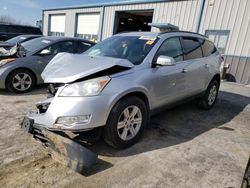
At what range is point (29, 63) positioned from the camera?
18.6 feet

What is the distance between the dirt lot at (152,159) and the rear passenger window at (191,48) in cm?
135

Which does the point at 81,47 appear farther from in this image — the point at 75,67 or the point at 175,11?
the point at 175,11

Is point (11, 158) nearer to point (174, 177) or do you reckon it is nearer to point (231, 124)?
point (174, 177)

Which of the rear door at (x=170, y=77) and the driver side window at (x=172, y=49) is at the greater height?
the driver side window at (x=172, y=49)

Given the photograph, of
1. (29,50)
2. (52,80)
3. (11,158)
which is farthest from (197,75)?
(29,50)

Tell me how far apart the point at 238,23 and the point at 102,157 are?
1063cm

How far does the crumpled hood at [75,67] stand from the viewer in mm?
2785

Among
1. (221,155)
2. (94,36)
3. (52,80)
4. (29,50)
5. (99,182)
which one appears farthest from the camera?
(94,36)

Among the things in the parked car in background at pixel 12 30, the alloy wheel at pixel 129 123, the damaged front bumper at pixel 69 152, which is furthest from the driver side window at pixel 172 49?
the parked car in background at pixel 12 30

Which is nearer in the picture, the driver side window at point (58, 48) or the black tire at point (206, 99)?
the black tire at point (206, 99)

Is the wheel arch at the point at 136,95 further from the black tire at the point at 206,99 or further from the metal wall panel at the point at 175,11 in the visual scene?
the metal wall panel at the point at 175,11

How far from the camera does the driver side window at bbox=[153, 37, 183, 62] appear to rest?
12.1ft

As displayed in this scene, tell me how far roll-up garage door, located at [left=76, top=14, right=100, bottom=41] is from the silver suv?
1451cm

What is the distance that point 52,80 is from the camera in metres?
2.87
